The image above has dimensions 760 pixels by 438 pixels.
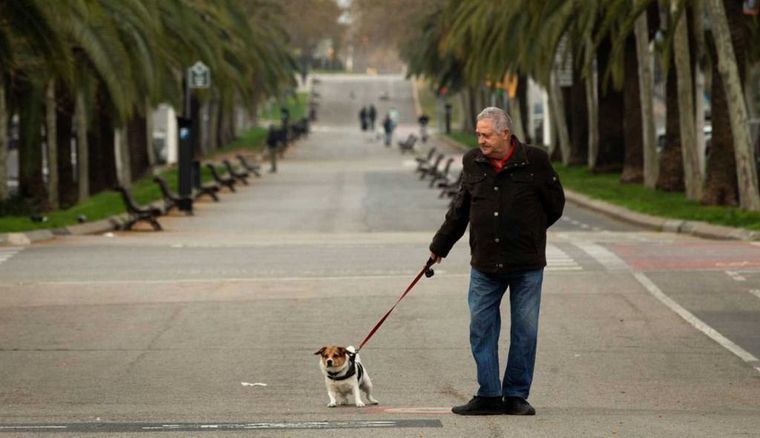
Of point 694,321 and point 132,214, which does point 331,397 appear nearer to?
point 694,321

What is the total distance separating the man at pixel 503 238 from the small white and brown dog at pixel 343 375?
673mm

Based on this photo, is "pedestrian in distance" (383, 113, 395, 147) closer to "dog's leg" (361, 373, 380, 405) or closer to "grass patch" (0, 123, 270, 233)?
"grass patch" (0, 123, 270, 233)

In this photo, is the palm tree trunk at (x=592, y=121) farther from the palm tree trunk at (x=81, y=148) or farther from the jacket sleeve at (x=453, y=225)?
the jacket sleeve at (x=453, y=225)

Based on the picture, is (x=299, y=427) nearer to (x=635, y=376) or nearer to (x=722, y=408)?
(x=722, y=408)

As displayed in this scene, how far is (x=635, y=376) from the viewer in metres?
12.8

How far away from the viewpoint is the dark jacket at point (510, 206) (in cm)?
1001

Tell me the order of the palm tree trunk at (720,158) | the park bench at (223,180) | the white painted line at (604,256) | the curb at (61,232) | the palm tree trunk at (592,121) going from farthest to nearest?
the palm tree trunk at (592,121)
the park bench at (223,180)
the palm tree trunk at (720,158)
the curb at (61,232)
the white painted line at (604,256)

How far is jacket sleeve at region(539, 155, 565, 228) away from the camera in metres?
10.1

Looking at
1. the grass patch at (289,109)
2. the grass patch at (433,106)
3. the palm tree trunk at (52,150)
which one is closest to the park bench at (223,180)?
the palm tree trunk at (52,150)

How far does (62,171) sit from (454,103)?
103032 millimetres

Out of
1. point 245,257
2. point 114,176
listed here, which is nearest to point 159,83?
point 114,176

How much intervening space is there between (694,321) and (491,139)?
6.74 metres

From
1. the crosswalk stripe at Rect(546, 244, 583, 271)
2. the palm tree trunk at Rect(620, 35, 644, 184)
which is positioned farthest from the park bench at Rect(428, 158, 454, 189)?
the crosswalk stripe at Rect(546, 244, 583, 271)

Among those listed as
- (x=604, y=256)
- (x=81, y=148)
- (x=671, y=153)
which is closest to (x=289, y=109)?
(x=81, y=148)
